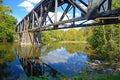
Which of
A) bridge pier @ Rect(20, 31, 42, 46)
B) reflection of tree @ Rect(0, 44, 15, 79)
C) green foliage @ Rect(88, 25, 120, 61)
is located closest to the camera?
reflection of tree @ Rect(0, 44, 15, 79)

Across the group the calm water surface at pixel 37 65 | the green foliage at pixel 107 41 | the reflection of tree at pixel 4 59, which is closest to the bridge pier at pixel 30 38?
the green foliage at pixel 107 41

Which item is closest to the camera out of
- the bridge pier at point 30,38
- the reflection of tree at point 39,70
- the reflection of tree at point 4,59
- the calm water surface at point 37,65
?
the reflection of tree at point 4,59

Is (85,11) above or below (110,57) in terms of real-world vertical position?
above

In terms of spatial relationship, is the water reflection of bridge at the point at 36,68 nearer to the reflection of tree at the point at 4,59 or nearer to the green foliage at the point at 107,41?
the reflection of tree at the point at 4,59

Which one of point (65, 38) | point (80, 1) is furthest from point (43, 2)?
point (65, 38)

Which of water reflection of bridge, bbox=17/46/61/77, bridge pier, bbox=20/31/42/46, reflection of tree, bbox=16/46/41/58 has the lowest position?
reflection of tree, bbox=16/46/41/58

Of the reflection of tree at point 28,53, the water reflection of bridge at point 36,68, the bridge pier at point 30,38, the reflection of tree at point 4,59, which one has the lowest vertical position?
the reflection of tree at point 28,53

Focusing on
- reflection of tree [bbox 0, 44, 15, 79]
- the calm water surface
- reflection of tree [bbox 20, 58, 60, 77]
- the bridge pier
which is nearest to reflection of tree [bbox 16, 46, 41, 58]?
the calm water surface

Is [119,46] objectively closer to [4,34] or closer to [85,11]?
[85,11]

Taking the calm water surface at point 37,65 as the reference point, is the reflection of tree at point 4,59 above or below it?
above

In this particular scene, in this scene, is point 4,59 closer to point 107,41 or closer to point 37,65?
point 37,65

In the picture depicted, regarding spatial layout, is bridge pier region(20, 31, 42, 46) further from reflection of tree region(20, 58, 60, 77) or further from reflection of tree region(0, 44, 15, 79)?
reflection of tree region(20, 58, 60, 77)

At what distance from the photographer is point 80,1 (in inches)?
594

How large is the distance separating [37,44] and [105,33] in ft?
72.6
